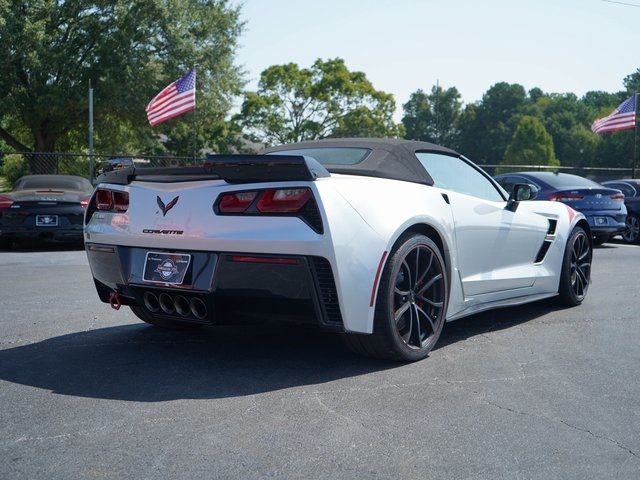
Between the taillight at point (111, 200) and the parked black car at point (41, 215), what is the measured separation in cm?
737

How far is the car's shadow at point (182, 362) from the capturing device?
12.7 feet

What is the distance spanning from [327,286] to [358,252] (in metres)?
0.25

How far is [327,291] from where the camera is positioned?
3957 millimetres

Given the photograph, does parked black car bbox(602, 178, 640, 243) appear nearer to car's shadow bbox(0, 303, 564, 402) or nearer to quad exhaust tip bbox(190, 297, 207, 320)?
car's shadow bbox(0, 303, 564, 402)

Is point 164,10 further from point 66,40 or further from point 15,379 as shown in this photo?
point 15,379

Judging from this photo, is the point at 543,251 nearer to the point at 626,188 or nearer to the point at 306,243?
the point at 306,243

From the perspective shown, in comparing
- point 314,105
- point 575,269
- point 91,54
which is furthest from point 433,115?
point 575,269

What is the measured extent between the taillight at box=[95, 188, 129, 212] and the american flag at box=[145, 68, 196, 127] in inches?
632

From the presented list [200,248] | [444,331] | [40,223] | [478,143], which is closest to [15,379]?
[200,248]

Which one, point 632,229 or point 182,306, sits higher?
point 182,306

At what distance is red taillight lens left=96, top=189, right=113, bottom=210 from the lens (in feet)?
15.3

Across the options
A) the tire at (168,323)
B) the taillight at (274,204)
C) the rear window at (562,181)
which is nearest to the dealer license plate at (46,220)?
the tire at (168,323)

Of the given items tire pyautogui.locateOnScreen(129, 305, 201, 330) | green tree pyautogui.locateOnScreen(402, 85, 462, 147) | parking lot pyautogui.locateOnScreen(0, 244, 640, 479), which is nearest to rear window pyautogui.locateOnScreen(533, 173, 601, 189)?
parking lot pyautogui.locateOnScreen(0, 244, 640, 479)

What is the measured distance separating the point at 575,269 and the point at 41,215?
27.0 ft
